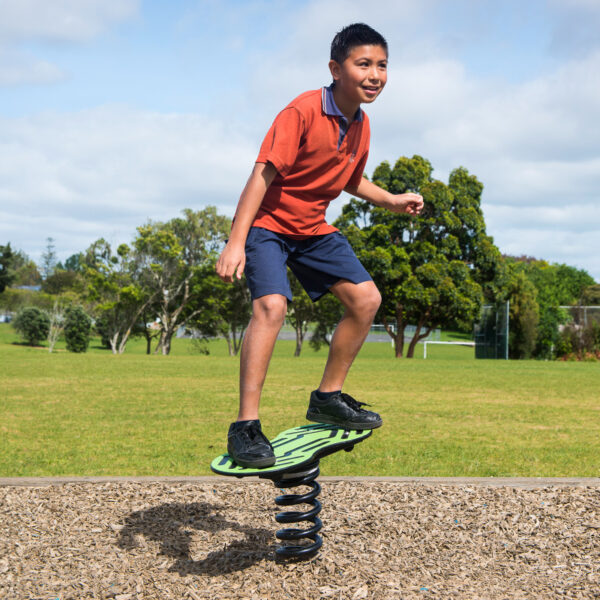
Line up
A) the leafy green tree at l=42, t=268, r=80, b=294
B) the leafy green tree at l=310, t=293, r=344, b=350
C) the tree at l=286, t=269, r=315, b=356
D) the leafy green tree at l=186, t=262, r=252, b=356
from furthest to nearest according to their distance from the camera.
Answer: the leafy green tree at l=42, t=268, r=80, b=294, the leafy green tree at l=186, t=262, r=252, b=356, the tree at l=286, t=269, r=315, b=356, the leafy green tree at l=310, t=293, r=344, b=350

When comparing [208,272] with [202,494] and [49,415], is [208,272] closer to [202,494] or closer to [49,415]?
[49,415]

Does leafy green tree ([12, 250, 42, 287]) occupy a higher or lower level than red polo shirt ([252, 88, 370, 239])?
higher

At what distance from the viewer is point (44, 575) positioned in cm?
352

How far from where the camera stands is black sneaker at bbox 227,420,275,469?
3004 mm

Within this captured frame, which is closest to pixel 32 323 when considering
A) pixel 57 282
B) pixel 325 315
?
pixel 325 315

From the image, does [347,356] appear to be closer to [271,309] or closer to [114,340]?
[271,309]

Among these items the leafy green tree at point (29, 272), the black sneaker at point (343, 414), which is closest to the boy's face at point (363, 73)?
the black sneaker at point (343, 414)

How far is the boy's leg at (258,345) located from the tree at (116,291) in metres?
36.5

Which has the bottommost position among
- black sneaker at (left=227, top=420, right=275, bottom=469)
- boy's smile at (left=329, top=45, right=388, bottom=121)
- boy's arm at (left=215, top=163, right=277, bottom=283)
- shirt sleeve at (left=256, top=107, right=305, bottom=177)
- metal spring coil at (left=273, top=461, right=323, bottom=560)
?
metal spring coil at (left=273, top=461, right=323, bottom=560)

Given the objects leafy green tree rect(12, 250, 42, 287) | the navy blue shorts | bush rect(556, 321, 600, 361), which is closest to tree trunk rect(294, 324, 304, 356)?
bush rect(556, 321, 600, 361)

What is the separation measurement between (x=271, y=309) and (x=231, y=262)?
0.31 m

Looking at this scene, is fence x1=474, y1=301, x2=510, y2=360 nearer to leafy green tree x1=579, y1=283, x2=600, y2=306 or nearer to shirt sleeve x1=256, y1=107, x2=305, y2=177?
leafy green tree x1=579, y1=283, x2=600, y2=306

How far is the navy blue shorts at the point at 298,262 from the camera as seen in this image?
10.5 ft

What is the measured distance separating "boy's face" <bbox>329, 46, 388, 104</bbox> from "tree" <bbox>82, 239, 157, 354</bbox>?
36509 mm
